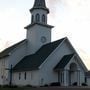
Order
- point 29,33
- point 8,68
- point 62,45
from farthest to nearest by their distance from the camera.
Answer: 1. point 29,33
2. point 8,68
3. point 62,45

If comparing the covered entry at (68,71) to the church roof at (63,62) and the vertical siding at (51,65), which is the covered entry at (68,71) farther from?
the vertical siding at (51,65)

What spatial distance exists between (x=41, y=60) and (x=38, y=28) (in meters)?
A: 11.2

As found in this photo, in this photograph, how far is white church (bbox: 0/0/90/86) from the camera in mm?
39844

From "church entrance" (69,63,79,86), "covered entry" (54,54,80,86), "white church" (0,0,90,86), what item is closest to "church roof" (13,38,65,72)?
"white church" (0,0,90,86)

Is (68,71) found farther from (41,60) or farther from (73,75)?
(41,60)

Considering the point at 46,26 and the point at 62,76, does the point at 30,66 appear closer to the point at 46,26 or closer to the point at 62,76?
the point at 62,76

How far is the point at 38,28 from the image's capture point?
4994 cm

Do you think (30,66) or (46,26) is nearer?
(30,66)

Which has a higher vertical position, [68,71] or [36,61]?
[36,61]

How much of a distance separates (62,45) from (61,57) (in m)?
2.17

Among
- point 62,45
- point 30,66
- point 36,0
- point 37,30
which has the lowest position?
point 30,66

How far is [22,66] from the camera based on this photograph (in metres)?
45.1

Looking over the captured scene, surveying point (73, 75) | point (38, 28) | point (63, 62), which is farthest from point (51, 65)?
point (38, 28)

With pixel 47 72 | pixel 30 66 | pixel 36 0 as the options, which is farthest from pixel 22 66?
pixel 36 0
